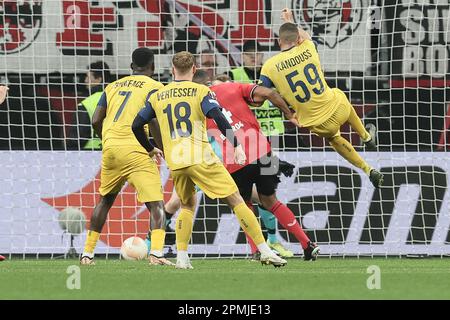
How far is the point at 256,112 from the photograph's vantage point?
541 inches

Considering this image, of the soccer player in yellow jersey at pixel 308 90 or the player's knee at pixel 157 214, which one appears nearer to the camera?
the player's knee at pixel 157 214

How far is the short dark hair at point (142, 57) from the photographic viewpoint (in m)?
10.8

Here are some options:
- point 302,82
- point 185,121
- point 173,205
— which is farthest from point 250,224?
point 173,205

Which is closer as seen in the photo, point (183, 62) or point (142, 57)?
point (183, 62)

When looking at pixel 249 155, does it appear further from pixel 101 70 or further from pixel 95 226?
pixel 101 70

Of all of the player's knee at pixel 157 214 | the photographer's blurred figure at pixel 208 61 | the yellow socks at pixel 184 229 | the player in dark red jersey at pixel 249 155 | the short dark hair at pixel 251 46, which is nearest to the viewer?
the yellow socks at pixel 184 229

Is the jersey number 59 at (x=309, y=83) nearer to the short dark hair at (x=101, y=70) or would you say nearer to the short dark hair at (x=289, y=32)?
the short dark hair at (x=289, y=32)

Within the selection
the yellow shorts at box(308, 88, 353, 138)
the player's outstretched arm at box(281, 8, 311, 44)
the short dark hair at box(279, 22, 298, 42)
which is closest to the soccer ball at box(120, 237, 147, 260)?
the yellow shorts at box(308, 88, 353, 138)

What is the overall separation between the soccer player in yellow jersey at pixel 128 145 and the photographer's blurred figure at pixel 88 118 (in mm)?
2893

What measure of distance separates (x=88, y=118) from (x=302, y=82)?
3.34 metres

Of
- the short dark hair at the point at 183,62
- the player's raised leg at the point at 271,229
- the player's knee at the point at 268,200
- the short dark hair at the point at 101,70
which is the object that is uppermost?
the short dark hair at the point at 183,62

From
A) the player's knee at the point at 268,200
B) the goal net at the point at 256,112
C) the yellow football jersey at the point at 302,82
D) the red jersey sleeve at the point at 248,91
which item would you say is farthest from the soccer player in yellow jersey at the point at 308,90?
the goal net at the point at 256,112

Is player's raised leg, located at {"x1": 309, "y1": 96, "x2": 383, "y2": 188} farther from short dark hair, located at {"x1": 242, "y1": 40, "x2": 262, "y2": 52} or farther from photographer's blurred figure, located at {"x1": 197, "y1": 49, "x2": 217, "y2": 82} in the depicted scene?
photographer's blurred figure, located at {"x1": 197, "y1": 49, "x2": 217, "y2": 82}

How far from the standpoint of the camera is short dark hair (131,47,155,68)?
10.8m
